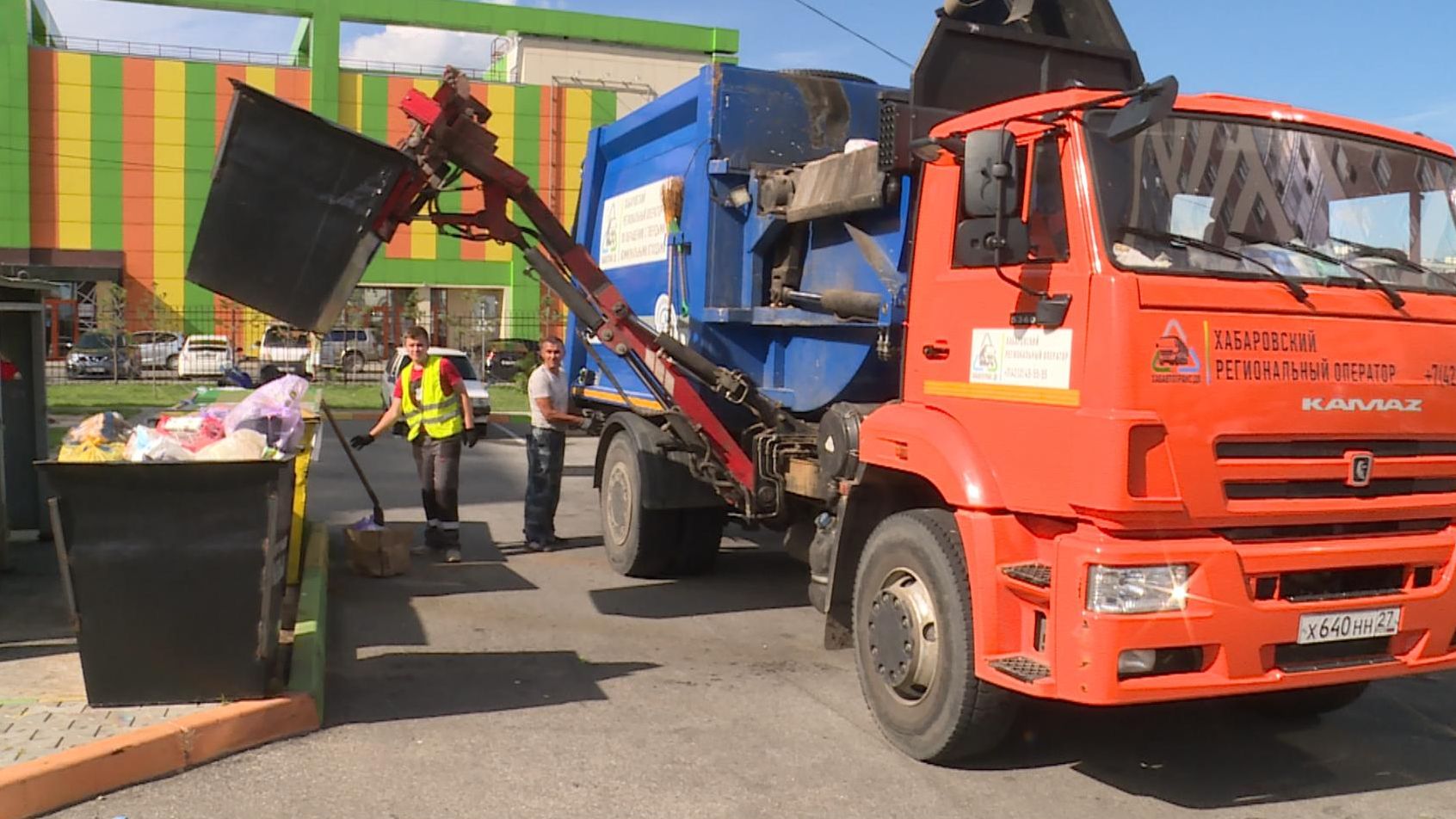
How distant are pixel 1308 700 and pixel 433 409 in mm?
6074

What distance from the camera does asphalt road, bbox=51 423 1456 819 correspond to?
430 cm

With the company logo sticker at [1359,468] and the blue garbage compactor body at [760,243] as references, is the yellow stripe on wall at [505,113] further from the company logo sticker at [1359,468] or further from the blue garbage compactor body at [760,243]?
the company logo sticker at [1359,468]

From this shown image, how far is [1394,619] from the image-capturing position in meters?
4.25

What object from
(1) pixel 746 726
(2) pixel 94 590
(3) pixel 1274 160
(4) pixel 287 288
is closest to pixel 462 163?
(4) pixel 287 288

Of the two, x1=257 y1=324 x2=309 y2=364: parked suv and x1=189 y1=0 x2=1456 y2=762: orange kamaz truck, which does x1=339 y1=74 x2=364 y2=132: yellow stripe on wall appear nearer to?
x1=257 y1=324 x2=309 y2=364: parked suv

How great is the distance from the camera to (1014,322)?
4430 mm

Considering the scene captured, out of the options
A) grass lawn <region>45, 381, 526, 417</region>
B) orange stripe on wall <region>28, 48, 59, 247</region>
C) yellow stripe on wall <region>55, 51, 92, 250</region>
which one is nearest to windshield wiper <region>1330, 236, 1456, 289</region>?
grass lawn <region>45, 381, 526, 417</region>

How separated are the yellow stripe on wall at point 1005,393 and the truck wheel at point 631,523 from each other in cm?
329

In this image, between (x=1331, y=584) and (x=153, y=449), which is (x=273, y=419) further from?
(x=1331, y=584)

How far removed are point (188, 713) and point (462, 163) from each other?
120 inches

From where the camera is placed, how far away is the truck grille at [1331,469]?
4.05 m

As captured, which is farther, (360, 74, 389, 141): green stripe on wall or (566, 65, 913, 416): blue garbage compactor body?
(360, 74, 389, 141): green stripe on wall

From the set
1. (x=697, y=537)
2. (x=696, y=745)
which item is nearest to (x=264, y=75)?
(x=697, y=537)

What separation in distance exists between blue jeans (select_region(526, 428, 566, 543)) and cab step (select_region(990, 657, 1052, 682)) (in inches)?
224
